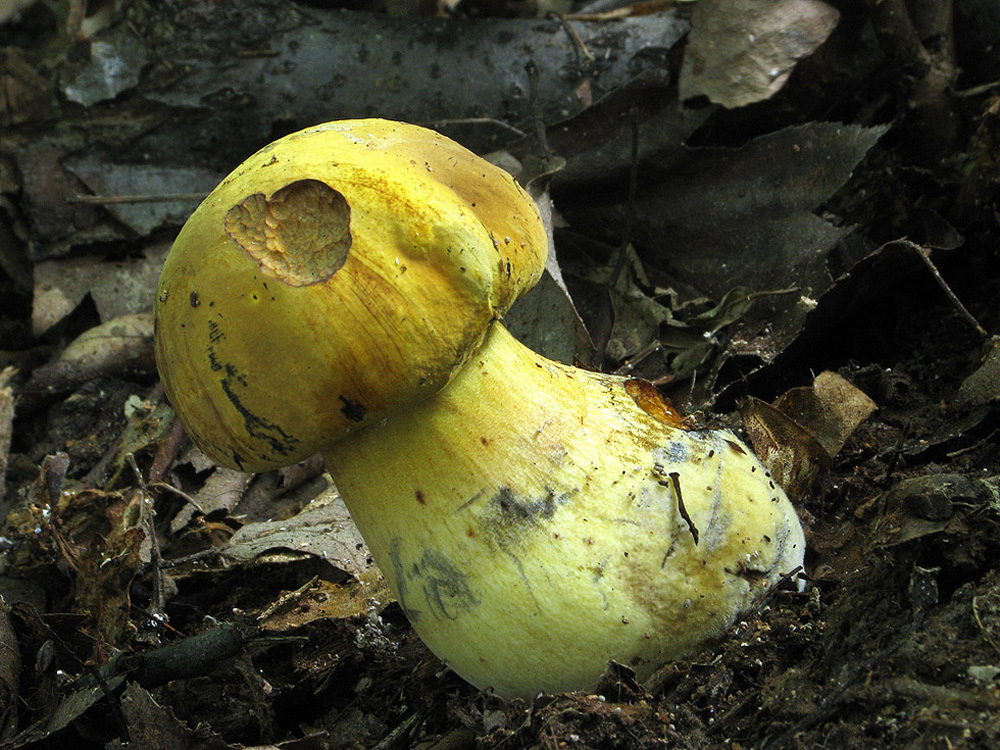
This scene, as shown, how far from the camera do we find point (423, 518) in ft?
5.69

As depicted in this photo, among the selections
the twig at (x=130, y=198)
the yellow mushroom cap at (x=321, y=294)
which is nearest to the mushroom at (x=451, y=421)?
the yellow mushroom cap at (x=321, y=294)

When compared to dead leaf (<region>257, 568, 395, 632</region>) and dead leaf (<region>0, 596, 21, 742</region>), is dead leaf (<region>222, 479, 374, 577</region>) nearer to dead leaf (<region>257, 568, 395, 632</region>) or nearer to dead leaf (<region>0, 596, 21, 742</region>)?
dead leaf (<region>257, 568, 395, 632</region>)

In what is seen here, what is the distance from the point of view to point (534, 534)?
1.72m

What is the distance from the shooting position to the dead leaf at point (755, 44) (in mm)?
2873

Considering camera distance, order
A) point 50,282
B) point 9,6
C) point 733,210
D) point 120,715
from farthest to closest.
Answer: point 9,6, point 50,282, point 733,210, point 120,715

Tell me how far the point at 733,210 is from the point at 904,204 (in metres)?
0.56

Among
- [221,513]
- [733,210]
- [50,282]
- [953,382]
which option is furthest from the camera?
[50,282]

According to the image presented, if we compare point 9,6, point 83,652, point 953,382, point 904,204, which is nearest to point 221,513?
point 83,652

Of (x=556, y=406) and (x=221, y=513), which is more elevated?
(x=556, y=406)

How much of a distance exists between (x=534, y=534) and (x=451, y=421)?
28cm

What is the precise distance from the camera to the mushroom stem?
1.71 m

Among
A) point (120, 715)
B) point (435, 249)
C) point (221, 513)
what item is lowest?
point (221, 513)

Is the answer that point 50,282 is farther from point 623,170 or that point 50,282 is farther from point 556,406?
point 556,406

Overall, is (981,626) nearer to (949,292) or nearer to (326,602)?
(949,292)
